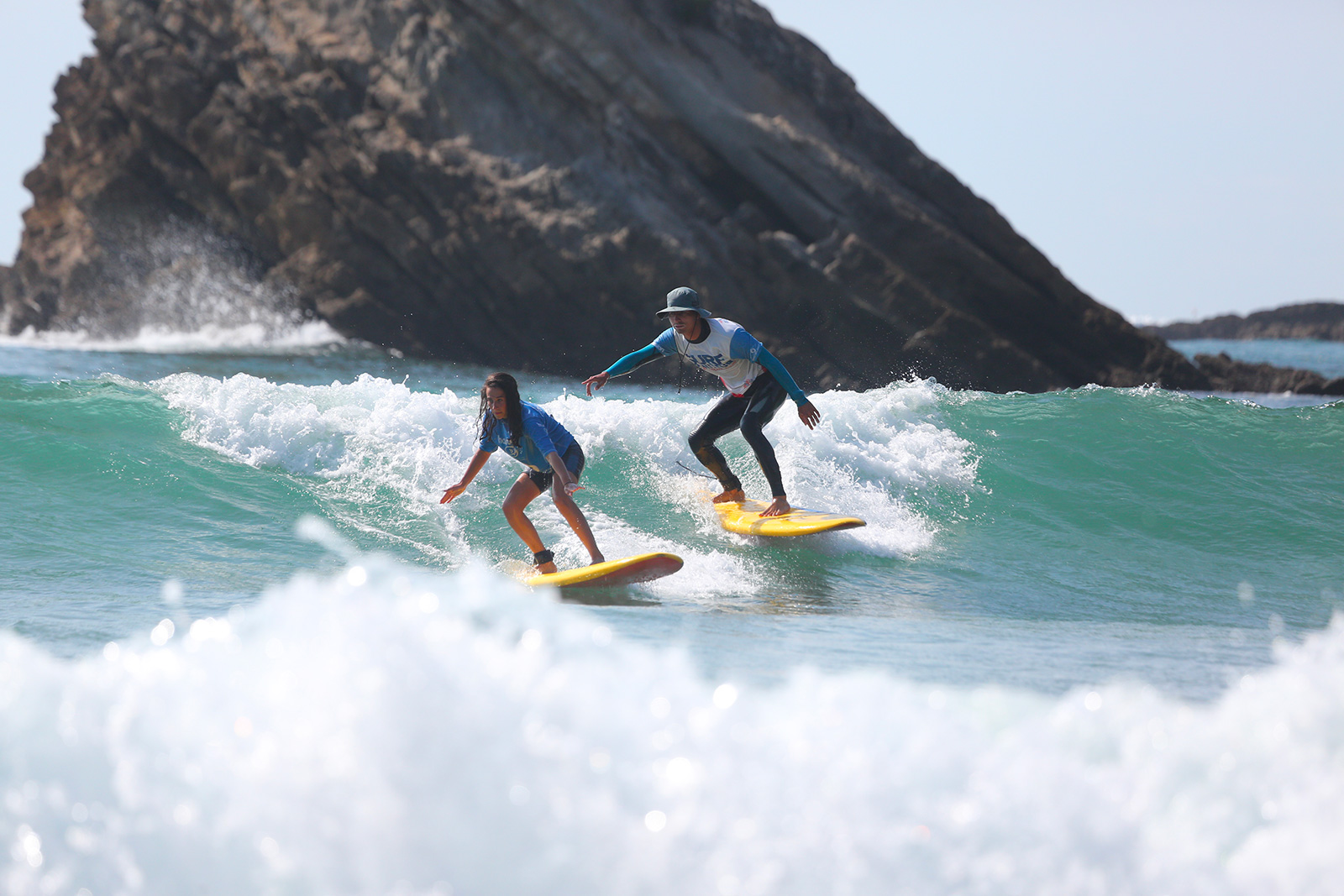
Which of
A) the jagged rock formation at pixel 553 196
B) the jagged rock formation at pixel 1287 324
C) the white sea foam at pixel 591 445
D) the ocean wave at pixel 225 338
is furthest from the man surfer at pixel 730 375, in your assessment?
the jagged rock formation at pixel 1287 324

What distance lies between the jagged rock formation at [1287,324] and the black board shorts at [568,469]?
82137mm

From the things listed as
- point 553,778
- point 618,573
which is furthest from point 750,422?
point 553,778

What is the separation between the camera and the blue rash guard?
239 inches

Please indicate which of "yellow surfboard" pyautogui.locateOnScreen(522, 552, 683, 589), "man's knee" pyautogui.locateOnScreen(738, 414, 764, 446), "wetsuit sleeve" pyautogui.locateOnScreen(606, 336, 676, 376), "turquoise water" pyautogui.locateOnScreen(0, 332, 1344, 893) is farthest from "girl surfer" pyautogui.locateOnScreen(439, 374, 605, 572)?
"man's knee" pyautogui.locateOnScreen(738, 414, 764, 446)

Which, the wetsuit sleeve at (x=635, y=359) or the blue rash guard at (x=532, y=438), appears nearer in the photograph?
the blue rash guard at (x=532, y=438)

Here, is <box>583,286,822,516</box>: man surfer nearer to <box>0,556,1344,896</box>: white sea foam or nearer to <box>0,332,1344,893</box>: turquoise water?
<box>0,332,1344,893</box>: turquoise water

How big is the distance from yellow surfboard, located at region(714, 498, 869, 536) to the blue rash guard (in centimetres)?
174

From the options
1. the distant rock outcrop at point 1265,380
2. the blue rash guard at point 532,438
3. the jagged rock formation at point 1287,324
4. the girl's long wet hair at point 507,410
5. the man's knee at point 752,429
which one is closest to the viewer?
the girl's long wet hair at point 507,410

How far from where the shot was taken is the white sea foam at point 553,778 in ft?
8.91

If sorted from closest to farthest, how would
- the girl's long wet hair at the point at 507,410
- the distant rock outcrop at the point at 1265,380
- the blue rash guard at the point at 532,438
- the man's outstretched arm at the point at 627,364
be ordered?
the girl's long wet hair at the point at 507,410 → the blue rash guard at the point at 532,438 → the man's outstretched arm at the point at 627,364 → the distant rock outcrop at the point at 1265,380

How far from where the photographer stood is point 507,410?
595cm

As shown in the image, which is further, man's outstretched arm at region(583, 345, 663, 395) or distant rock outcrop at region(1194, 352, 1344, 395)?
distant rock outcrop at region(1194, 352, 1344, 395)

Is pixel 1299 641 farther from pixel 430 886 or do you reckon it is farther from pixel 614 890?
pixel 430 886

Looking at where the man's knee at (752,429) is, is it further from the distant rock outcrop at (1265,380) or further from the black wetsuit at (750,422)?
the distant rock outcrop at (1265,380)
